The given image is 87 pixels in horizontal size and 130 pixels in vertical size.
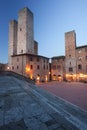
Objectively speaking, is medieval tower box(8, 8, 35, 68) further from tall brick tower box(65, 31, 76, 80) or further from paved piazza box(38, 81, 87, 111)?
paved piazza box(38, 81, 87, 111)

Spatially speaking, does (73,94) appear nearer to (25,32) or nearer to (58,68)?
(25,32)

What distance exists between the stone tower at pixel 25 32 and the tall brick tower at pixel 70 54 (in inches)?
533

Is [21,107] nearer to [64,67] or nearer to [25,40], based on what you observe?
[25,40]

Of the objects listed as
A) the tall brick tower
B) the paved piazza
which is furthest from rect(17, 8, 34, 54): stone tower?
the paved piazza

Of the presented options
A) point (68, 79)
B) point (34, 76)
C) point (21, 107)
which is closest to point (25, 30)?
point (34, 76)

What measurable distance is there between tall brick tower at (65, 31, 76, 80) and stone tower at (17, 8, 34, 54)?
13538 mm

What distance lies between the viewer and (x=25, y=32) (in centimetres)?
3722

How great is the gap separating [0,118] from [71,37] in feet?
135

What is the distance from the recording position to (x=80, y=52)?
38.5 m

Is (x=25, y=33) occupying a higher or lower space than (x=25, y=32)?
lower

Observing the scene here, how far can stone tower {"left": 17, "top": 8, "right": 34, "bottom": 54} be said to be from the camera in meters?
37.2

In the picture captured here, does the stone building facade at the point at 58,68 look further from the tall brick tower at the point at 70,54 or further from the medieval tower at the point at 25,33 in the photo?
the medieval tower at the point at 25,33

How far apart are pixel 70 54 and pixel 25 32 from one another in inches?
695

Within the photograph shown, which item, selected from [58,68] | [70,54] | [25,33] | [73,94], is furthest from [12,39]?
[73,94]
